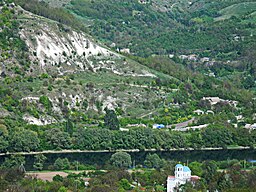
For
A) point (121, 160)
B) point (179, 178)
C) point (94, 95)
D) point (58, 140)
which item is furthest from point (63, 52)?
point (179, 178)

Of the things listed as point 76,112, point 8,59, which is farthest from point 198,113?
point 8,59

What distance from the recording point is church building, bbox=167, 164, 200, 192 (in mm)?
90000

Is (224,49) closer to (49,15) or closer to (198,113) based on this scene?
(49,15)

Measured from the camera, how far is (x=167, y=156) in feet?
376

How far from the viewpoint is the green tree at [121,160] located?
103250mm

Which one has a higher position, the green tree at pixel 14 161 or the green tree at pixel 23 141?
the green tree at pixel 23 141

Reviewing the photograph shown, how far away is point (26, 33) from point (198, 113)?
A: 94.7ft

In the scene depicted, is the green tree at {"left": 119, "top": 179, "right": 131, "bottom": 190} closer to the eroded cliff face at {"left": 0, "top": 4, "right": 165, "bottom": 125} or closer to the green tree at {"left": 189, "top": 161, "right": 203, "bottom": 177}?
the green tree at {"left": 189, "top": 161, "right": 203, "bottom": 177}

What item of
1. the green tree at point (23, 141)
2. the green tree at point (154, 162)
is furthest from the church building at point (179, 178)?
the green tree at point (23, 141)

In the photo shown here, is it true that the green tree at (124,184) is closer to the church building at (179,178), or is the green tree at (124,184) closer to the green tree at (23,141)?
the church building at (179,178)

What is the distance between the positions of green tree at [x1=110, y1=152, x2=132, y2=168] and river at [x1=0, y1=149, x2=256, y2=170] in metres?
0.97

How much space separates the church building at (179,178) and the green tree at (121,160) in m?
11.5

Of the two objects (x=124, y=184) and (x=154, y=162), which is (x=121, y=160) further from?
(x=124, y=184)

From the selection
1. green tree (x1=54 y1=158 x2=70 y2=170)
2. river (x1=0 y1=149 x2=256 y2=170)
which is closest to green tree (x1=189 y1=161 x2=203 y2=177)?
river (x1=0 y1=149 x2=256 y2=170)
